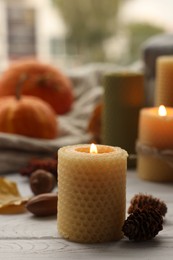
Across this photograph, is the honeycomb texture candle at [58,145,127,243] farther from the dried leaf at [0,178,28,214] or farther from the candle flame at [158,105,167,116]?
the candle flame at [158,105,167,116]

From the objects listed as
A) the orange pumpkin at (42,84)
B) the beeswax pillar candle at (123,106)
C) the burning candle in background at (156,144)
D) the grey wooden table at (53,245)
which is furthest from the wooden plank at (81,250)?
the orange pumpkin at (42,84)

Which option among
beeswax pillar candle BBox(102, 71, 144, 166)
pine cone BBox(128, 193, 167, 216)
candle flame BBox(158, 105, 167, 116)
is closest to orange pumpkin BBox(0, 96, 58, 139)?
beeswax pillar candle BBox(102, 71, 144, 166)

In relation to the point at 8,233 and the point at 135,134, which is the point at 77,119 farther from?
the point at 8,233

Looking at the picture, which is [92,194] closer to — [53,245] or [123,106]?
[53,245]

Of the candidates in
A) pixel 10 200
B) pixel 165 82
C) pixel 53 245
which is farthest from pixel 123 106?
pixel 53 245

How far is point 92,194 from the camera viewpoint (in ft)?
2.12

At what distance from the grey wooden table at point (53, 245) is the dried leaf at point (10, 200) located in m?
0.02

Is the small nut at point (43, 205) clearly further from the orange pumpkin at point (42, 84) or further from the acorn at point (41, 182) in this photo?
the orange pumpkin at point (42, 84)

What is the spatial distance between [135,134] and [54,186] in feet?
0.63

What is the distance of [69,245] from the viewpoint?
2.15ft

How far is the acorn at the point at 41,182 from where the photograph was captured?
871 millimetres

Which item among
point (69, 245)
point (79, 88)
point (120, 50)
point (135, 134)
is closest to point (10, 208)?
point (69, 245)

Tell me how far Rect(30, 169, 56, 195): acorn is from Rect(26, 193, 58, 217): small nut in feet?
0.34

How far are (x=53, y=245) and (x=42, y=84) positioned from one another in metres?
0.70
